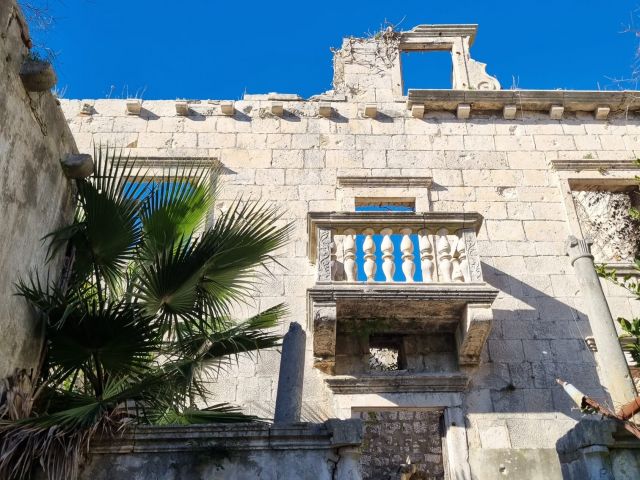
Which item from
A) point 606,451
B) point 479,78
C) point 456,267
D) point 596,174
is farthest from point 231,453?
point 479,78

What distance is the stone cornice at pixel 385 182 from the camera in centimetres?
916

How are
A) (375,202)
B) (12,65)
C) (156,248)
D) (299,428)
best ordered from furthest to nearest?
(375,202)
(156,248)
(12,65)
(299,428)

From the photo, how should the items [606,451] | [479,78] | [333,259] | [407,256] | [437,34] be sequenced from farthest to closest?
[437,34], [479,78], [407,256], [333,259], [606,451]

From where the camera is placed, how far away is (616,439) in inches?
Answer: 173

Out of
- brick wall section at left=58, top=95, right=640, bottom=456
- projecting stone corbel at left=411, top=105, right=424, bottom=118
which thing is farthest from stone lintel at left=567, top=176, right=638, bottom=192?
projecting stone corbel at left=411, top=105, right=424, bottom=118

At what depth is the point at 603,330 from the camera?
6105 millimetres

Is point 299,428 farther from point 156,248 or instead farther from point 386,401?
point 386,401

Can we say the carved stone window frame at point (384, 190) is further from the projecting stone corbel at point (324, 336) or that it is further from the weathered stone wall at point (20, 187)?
the weathered stone wall at point (20, 187)

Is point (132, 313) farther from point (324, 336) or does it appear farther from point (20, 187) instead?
point (324, 336)

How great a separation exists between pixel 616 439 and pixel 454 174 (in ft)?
17.8

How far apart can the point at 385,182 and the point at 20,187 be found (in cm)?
522

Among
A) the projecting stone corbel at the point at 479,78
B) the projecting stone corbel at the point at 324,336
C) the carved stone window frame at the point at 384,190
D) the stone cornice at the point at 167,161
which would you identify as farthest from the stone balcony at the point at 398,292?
the projecting stone corbel at the point at 479,78

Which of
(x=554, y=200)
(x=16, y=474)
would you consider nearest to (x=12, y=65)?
(x=16, y=474)

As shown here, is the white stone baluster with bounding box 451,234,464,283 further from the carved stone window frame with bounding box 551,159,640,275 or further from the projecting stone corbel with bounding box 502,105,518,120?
the projecting stone corbel with bounding box 502,105,518,120
